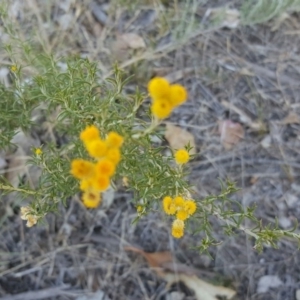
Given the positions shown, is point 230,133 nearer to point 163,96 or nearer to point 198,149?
point 198,149

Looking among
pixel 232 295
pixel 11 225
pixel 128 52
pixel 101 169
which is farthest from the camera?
pixel 128 52

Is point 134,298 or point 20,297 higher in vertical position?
point 20,297

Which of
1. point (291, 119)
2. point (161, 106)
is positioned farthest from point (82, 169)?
point (291, 119)

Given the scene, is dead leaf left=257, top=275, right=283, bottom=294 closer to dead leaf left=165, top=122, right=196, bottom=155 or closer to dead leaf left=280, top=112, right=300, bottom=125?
dead leaf left=165, top=122, right=196, bottom=155

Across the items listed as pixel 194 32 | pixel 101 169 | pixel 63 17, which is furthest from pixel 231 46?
pixel 101 169

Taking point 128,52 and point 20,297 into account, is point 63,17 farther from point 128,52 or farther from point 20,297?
point 20,297

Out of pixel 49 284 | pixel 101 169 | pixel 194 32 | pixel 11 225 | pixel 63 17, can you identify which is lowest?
pixel 49 284

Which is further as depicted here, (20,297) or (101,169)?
(20,297)

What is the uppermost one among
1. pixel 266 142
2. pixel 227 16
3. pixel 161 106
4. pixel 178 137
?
pixel 161 106
